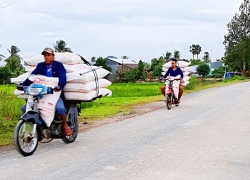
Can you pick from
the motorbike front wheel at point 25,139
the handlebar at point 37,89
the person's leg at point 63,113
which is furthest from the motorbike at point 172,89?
the motorbike front wheel at point 25,139

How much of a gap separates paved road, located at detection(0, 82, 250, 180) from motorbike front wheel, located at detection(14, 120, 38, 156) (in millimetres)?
151

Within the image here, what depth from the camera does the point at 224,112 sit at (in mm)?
13602

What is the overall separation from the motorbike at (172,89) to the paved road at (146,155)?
4.14 metres

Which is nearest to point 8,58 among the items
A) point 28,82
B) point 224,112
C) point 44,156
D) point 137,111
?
point 28,82

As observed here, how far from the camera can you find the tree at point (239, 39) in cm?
6950

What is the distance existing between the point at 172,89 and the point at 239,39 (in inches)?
2309

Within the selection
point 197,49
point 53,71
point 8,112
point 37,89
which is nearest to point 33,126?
point 37,89

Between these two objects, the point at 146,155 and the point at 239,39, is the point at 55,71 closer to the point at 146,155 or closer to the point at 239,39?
the point at 146,155

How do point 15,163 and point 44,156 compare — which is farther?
point 44,156

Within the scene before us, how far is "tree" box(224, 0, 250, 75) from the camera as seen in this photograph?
69.5 m

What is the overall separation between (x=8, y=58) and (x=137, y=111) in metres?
5.62

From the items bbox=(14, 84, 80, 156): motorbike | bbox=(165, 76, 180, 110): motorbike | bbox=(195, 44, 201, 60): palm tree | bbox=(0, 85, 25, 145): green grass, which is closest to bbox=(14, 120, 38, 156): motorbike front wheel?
bbox=(14, 84, 80, 156): motorbike

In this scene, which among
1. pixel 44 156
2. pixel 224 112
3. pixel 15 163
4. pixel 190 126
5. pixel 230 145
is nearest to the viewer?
pixel 15 163

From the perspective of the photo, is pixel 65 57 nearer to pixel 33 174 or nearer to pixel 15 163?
pixel 15 163
